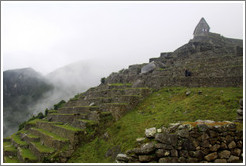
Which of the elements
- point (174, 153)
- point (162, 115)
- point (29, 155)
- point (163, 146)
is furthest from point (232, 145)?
point (29, 155)

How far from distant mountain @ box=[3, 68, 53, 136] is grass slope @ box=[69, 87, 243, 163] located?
52918mm

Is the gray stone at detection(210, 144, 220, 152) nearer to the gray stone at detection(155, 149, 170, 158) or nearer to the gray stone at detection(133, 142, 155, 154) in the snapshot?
the gray stone at detection(155, 149, 170, 158)

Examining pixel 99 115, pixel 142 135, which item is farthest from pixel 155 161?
pixel 99 115

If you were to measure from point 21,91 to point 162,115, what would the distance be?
265ft

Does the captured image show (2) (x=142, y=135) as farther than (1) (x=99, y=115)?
No

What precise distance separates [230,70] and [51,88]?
75937 millimetres

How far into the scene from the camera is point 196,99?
45.8 ft

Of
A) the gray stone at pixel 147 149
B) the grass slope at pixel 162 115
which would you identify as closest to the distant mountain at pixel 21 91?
the grass slope at pixel 162 115

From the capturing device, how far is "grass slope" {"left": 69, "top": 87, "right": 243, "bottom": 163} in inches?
452

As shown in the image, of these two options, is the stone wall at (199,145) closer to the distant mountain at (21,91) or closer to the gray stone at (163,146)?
the gray stone at (163,146)

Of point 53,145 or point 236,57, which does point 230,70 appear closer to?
point 236,57

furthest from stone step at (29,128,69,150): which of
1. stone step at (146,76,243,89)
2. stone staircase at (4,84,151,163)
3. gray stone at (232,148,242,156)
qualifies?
gray stone at (232,148,242,156)

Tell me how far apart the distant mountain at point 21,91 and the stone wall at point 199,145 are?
59.0 metres

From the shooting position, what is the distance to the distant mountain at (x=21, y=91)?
64500 mm
